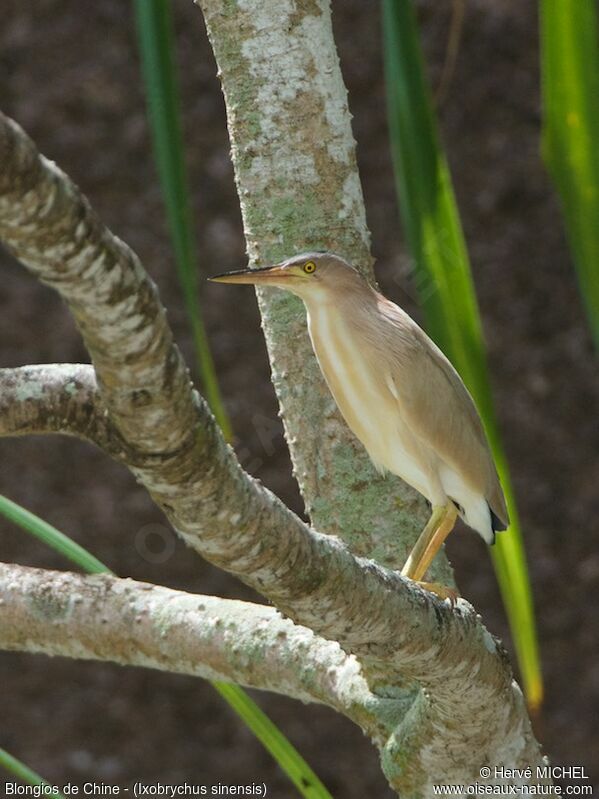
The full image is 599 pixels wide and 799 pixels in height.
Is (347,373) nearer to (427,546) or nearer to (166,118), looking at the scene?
(427,546)

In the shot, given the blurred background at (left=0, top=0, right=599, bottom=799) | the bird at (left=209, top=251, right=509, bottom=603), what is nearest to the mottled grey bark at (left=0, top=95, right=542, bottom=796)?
the bird at (left=209, top=251, right=509, bottom=603)

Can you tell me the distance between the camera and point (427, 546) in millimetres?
938

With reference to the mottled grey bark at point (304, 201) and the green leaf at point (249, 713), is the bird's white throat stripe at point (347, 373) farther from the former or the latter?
the green leaf at point (249, 713)

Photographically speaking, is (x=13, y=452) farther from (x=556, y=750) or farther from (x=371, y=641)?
(x=371, y=641)

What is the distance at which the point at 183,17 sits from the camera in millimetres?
2234

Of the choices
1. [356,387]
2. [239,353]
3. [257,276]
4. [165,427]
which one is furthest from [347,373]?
[239,353]

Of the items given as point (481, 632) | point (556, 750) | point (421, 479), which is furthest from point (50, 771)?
point (481, 632)

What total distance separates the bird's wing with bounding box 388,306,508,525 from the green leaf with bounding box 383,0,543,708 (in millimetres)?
276

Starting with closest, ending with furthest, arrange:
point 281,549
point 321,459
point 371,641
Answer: point 281,549, point 371,641, point 321,459

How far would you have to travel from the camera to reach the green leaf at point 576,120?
0.54m

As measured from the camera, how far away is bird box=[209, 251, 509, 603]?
0.93 metres

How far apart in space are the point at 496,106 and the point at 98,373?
191 cm

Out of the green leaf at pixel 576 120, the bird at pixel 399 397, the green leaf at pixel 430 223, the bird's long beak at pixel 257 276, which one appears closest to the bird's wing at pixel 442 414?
the bird at pixel 399 397

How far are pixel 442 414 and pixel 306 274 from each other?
0.61 feet
